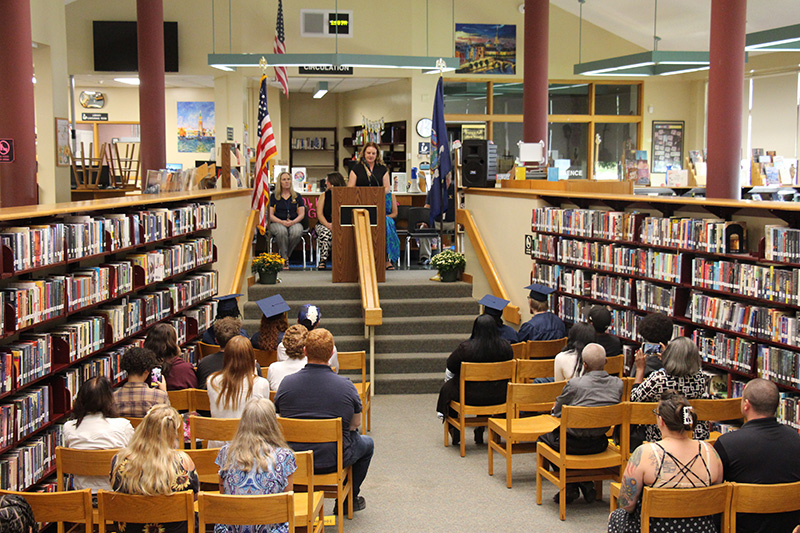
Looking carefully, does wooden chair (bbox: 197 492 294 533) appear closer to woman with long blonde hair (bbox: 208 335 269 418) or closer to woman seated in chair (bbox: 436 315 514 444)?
woman with long blonde hair (bbox: 208 335 269 418)

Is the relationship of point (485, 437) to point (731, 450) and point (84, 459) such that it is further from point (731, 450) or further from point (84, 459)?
point (84, 459)

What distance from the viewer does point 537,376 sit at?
645cm

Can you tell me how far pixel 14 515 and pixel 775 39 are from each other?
9751mm

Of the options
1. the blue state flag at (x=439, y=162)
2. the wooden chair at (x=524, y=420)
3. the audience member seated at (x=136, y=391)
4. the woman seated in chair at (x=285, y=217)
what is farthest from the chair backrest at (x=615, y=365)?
the woman seated in chair at (x=285, y=217)

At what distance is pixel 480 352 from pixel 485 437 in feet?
3.72

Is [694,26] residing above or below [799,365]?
above

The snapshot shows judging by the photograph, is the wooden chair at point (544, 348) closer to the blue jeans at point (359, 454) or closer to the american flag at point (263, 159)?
the blue jeans at point (359, 454)

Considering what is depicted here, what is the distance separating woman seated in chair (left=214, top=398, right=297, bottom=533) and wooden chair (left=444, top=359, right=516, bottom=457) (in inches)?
104

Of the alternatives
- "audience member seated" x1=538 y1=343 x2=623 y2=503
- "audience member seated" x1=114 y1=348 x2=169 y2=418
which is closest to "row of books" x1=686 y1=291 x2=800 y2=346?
"audience member seated" x1=538 y1=343 x2=623 y2=503

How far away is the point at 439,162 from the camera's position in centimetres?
1087

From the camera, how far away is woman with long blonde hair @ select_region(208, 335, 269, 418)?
16.1 feet

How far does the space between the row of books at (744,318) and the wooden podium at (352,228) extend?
4.52 metres

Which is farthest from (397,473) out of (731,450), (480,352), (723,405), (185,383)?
(731,450)

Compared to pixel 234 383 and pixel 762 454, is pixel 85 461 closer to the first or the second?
pixel 234 383
